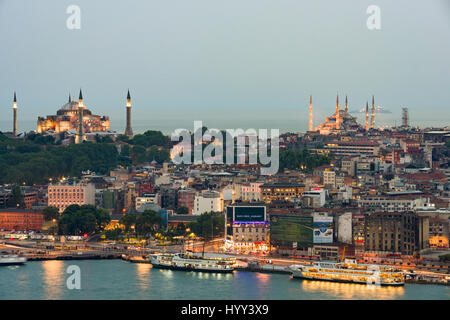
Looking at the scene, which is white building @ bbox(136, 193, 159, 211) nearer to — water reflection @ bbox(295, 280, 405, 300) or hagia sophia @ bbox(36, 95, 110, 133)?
water reflection @ bbox(295, 280, 405, 300)

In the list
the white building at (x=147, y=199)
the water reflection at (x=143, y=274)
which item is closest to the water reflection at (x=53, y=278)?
the water reflection at (x=143, y=274)

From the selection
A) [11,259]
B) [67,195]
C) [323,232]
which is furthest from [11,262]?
[67,195]

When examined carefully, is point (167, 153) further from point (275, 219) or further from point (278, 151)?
point (275, 219)

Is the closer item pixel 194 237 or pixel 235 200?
pixel 194 237

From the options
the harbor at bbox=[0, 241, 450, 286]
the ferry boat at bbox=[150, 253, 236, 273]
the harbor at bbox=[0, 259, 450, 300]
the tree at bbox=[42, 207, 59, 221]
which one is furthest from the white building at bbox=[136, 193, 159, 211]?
the harbor at bbox=[0, 259, 450, 300]

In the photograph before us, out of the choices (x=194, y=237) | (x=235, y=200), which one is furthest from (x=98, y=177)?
(x=194, y=237)

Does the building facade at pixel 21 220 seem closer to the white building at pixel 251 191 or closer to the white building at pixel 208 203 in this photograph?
the white building at pixel 208 203
